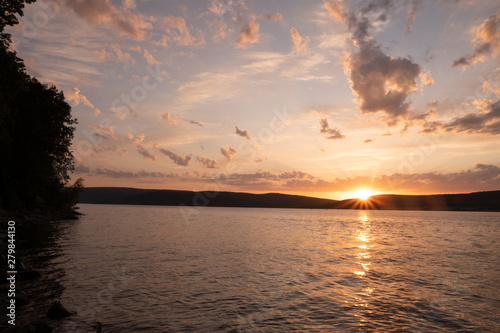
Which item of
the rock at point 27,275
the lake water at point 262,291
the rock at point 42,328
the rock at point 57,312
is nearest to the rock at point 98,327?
the lake water at point 262,291

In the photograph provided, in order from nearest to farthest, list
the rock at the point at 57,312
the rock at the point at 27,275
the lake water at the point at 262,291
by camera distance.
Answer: the rock at the point at 57,312 → the lake water at the point at 262,291 → the rock at the point at 27,275

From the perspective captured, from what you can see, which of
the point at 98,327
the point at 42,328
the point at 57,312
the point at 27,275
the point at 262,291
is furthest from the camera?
the point at 27,275

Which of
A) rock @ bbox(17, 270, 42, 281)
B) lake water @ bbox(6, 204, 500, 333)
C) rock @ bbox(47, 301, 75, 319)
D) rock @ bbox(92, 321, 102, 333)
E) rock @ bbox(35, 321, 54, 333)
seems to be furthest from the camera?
rock @ bbox(17, 270, 42, 281)

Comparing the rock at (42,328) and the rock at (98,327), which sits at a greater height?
the rock at (42,328)

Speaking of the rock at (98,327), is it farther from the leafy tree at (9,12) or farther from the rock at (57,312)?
the leafy tree at (9,12)

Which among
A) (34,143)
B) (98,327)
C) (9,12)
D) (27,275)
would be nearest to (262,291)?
(98,327)

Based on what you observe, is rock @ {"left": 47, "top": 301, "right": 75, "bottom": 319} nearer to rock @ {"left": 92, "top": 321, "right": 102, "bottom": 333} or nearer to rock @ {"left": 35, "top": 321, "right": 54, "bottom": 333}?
rock @ {"left": 35, "top": 321, "right": 54, "bottom": 333}

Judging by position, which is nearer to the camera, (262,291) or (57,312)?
(57,312)

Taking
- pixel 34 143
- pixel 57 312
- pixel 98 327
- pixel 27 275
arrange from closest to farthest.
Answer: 1. pixel 98 327
2. pixel 57 312
3. pixel 27 275
4. pixel 34 143

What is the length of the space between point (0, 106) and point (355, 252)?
44084 millimetres

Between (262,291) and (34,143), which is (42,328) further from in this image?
(34,143)

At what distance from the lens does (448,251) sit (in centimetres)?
4119

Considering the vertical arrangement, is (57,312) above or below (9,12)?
below

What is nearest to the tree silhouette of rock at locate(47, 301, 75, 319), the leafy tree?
the leafy tree
